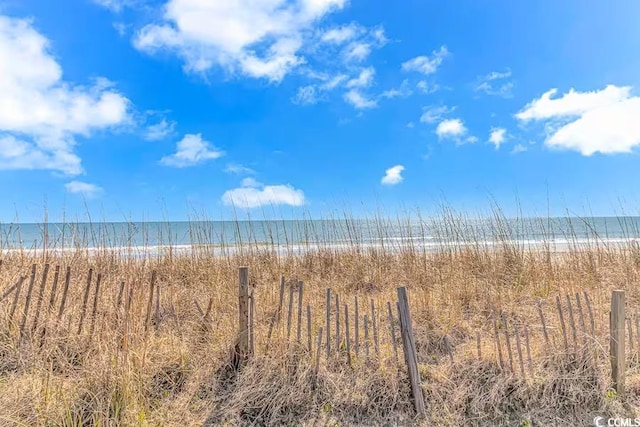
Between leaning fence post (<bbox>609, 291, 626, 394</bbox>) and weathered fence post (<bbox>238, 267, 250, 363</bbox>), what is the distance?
2.10 m

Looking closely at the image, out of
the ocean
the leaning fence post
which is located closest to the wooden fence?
the leaning fence post

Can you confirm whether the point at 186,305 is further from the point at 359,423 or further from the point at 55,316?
the point at 359,423

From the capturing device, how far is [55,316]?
2.46m

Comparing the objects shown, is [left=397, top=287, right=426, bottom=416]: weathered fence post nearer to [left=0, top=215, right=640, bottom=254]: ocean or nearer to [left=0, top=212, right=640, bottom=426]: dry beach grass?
[left=0, top=212, right=640, bottom=426]: dry beach grass

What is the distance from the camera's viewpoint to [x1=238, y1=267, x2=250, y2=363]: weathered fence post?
2062mm

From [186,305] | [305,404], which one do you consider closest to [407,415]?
[305,404]

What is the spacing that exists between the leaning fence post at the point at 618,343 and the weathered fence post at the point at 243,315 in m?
2.10

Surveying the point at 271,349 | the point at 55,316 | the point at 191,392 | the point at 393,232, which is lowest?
the point at 191,392

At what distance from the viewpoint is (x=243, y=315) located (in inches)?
81.4

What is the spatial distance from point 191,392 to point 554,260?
4592 mm

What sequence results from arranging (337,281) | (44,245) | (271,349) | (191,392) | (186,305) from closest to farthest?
(191,392) < (271,349) < (186,305) < (44,245) < (337,281)

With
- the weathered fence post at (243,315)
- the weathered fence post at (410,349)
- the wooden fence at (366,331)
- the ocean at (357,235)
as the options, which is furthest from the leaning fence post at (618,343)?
the ocean at (357,235)

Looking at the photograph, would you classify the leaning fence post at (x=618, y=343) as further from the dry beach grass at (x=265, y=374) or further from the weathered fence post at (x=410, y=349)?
the weathered fence post at (x=410, y=349)

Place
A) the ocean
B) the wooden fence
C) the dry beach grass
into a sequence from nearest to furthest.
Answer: the dry beach grass
the wooden fence
the ocean
